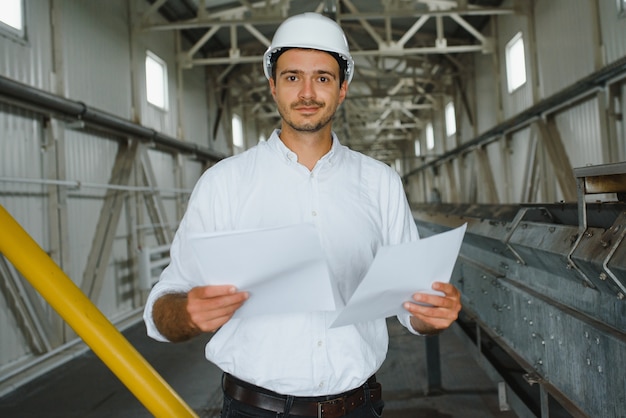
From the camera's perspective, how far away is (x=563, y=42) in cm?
747

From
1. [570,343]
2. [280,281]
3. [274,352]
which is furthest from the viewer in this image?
[570,343]

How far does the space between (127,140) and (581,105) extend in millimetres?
6851

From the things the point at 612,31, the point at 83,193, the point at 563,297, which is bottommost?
the point at 563,297

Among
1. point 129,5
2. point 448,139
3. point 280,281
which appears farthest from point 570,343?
point 448,139

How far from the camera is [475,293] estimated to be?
317cm

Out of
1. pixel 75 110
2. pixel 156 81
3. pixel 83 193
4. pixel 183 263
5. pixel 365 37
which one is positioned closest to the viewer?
pixel 183 263

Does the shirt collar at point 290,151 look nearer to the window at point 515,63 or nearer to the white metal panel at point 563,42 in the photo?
the white metal panel at point 563,42

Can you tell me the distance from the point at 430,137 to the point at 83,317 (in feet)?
62.6

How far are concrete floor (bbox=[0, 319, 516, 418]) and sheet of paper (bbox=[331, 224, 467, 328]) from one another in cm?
277

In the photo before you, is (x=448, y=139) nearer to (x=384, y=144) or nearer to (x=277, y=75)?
(x=384, y=144)

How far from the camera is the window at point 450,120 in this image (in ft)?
49.8

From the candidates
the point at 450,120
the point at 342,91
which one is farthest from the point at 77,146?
the point at 450,120

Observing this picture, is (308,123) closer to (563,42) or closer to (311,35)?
(311,35)

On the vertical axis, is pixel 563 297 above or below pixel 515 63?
below
